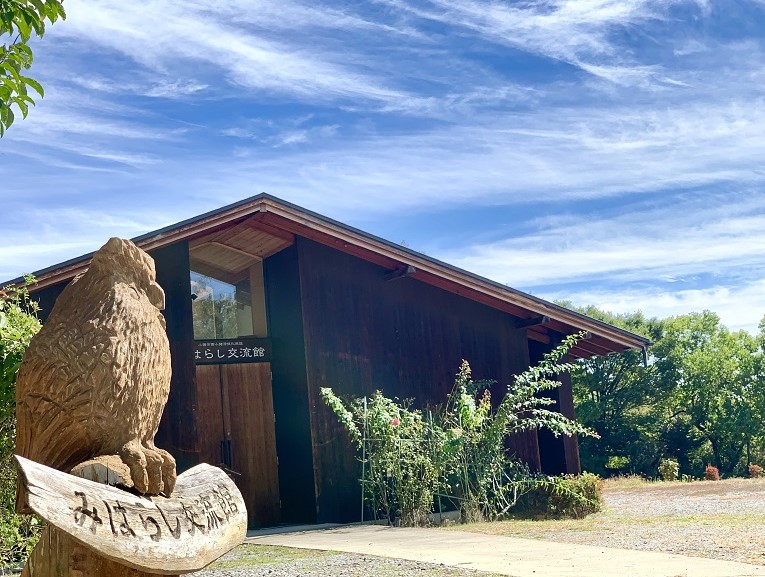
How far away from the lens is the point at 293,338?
14.8 m

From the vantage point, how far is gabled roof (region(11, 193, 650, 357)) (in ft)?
43.5

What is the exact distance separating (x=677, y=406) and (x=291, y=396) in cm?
2579

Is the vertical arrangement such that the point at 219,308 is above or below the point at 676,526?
above

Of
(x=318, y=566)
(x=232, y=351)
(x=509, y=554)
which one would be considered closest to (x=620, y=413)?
(x=232, y=351)

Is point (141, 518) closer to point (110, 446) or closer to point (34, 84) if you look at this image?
point (110, 446)

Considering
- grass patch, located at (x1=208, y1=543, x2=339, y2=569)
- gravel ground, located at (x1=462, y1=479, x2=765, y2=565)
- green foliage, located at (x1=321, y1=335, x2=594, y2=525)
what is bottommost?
gravel ground, located at (x1=462, y1=479, x2=765, y2=565)

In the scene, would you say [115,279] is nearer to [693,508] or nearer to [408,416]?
[408,416]

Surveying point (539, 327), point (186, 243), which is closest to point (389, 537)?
point (186, 243)

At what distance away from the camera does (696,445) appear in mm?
35188

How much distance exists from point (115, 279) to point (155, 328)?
31 cm

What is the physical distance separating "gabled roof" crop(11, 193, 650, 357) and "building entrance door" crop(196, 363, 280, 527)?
2.13 meters

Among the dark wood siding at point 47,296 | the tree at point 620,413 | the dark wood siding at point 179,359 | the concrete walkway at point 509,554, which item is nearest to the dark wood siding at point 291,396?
the dark wood siding at point 179,359

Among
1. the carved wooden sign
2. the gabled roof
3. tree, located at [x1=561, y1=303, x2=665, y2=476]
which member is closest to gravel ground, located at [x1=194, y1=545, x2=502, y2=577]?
the carved wooden sign

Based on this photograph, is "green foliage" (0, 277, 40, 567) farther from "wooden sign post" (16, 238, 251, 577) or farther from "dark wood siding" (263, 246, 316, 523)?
"dark wood siding" (263, 246, 316, 523)
